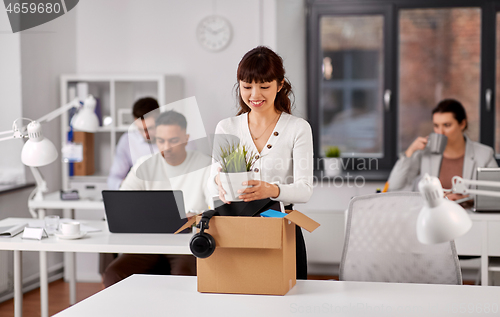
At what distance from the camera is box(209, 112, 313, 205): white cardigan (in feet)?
5.43

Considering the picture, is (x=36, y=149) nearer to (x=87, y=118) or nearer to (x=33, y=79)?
(x=87, y=118)

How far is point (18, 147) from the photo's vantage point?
351 cm

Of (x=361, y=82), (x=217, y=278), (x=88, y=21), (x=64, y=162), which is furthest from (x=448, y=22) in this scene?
(x=217, y=278)

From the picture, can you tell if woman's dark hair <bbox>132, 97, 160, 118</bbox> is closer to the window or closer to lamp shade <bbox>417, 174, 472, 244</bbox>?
the window

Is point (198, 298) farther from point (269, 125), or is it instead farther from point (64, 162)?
point (64, 162)

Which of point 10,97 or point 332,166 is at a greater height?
point 10,97

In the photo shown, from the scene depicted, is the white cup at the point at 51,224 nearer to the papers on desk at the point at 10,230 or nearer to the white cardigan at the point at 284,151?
the papers on desk at the point at 10,230

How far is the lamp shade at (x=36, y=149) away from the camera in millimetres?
2084

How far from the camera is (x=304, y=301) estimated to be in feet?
4.36

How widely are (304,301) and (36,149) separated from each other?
1.35 meters

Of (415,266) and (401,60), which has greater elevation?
(401,60)

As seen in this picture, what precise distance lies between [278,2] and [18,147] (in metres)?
2.22

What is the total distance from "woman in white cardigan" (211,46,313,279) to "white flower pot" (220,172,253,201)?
0.42 feet

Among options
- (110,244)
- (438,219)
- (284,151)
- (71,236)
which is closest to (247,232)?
(284,151)
